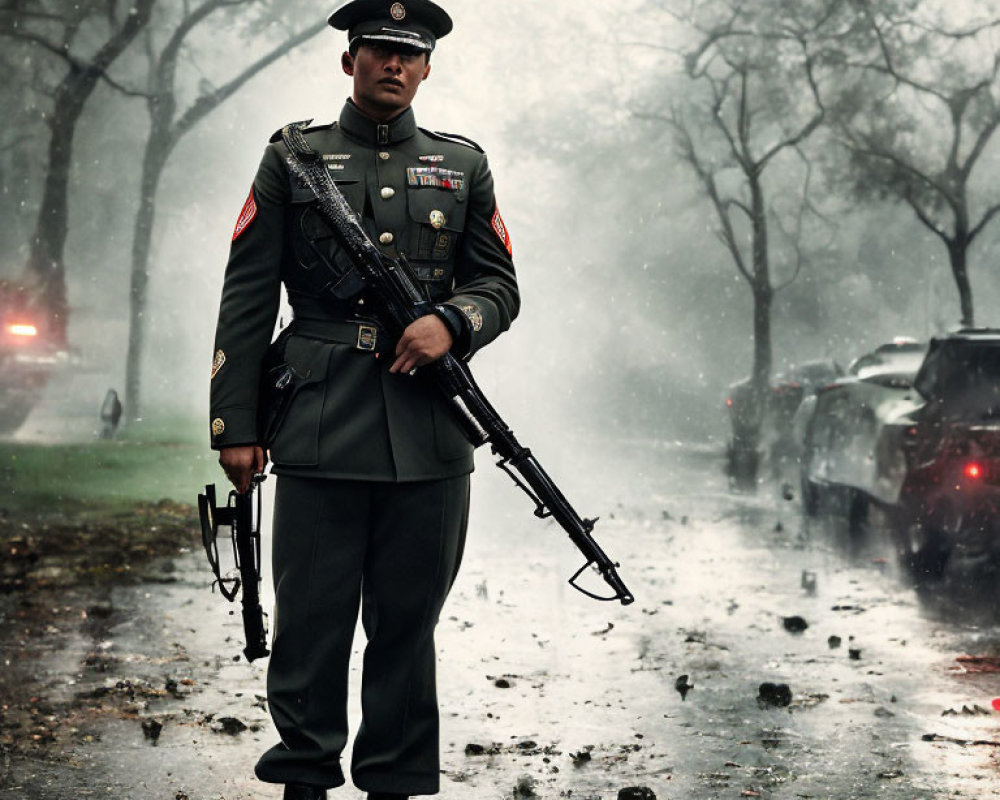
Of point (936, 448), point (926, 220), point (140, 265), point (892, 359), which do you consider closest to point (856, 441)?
point (892, 359)

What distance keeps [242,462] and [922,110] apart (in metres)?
21.4

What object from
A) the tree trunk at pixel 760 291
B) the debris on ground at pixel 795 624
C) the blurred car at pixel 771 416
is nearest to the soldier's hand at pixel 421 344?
the debris on ground at pixel 795 624

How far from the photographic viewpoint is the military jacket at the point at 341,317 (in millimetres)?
3822

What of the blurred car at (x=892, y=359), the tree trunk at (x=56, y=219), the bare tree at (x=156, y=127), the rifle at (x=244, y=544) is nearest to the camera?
the rifle at (x=244, y=544)

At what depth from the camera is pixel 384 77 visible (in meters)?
3.81

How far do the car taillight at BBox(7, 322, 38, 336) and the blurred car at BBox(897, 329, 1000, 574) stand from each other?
10847 mm

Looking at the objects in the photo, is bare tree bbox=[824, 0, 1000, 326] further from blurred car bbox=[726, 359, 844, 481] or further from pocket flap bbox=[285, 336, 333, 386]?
pocket flap bbox=[285, 336, 333, 386]

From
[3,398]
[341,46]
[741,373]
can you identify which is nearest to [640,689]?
[3,398]

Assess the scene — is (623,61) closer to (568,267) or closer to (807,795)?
(568,267)

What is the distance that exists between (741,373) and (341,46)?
60.7 feet

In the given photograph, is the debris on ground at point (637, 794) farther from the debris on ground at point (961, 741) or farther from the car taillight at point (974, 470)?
the car taillight at point (974, 470)

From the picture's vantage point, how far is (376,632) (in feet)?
13.0

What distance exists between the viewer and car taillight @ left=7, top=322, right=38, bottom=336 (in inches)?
683

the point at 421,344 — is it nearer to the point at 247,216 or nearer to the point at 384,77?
the point at 247,216
